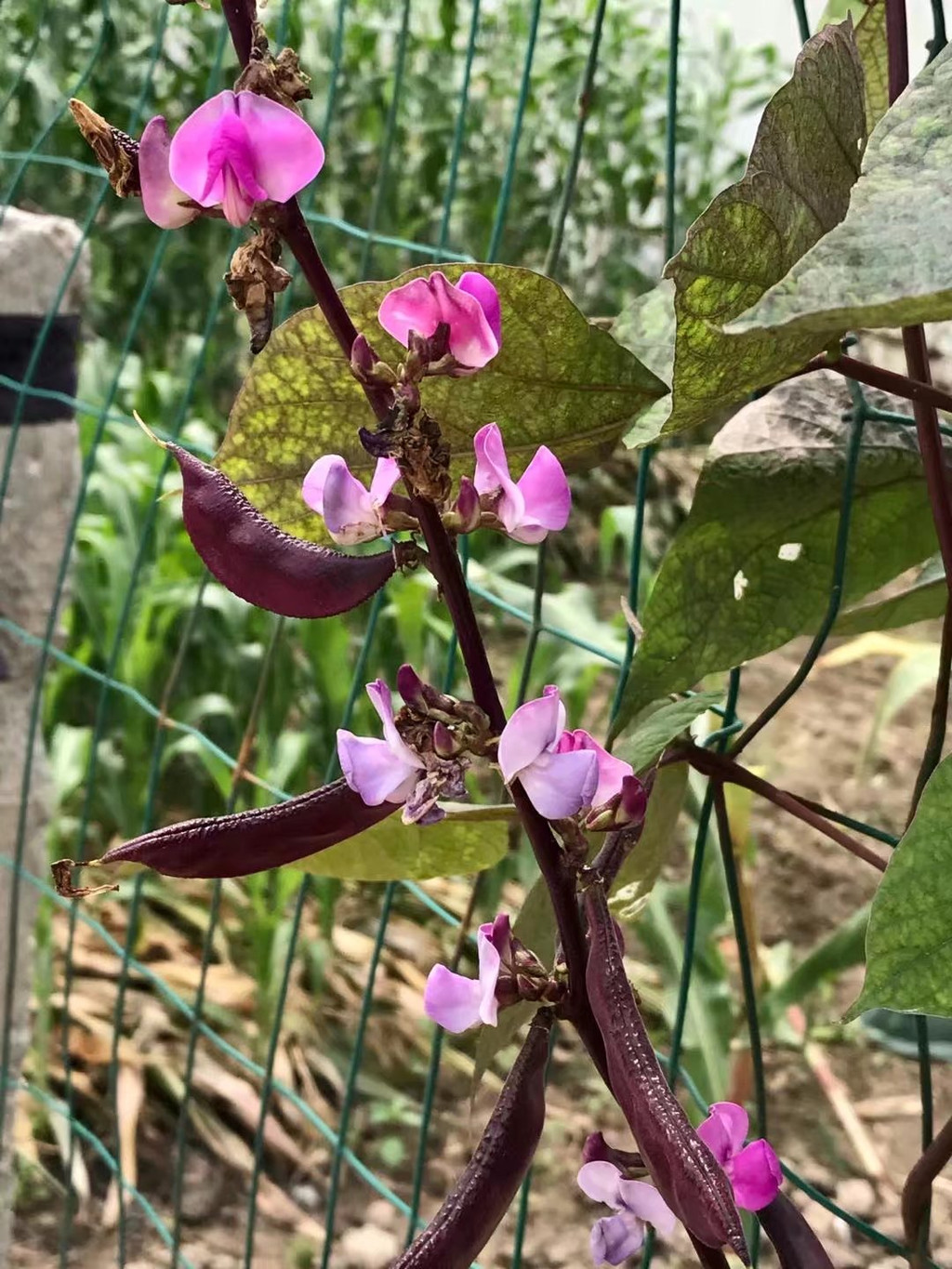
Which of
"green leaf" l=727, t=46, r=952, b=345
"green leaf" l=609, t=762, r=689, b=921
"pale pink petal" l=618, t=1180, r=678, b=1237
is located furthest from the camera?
"green leaf" l=609, t=762, r=689, b=921

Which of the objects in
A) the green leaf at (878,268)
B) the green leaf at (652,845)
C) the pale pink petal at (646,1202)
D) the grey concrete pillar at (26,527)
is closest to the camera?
the green leaf at (878,268)

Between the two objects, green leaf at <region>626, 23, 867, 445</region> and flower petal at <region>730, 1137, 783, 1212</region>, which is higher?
green leaf at <region>626, 23, 867, 445</region>

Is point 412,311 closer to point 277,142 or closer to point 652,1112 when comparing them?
point 277,142

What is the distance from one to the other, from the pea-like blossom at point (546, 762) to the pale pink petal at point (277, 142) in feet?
0.34

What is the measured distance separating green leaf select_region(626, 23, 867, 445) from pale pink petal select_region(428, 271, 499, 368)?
0.04 m

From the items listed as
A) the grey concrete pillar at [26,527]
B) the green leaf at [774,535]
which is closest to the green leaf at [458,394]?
the green leaf at [774,535]

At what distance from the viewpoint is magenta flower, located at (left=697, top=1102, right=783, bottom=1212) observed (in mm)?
294

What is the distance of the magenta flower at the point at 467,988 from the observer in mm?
270

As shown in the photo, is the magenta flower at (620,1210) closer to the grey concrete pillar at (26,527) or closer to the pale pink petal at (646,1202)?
the pale pink petal at (646,1202)

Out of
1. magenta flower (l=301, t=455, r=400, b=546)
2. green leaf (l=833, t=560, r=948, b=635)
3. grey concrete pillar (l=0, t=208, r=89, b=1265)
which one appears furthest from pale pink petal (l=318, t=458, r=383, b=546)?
grey concrete pillar (l=0, t=208, r=89, b=1265)

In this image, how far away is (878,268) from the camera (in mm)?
190

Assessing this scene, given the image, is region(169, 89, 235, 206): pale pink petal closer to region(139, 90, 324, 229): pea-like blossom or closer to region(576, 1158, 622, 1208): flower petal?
region(139, 90, 324, 229): pea-like blossom

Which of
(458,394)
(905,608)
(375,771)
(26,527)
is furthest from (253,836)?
(26,527)

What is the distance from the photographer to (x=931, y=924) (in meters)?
0.25
